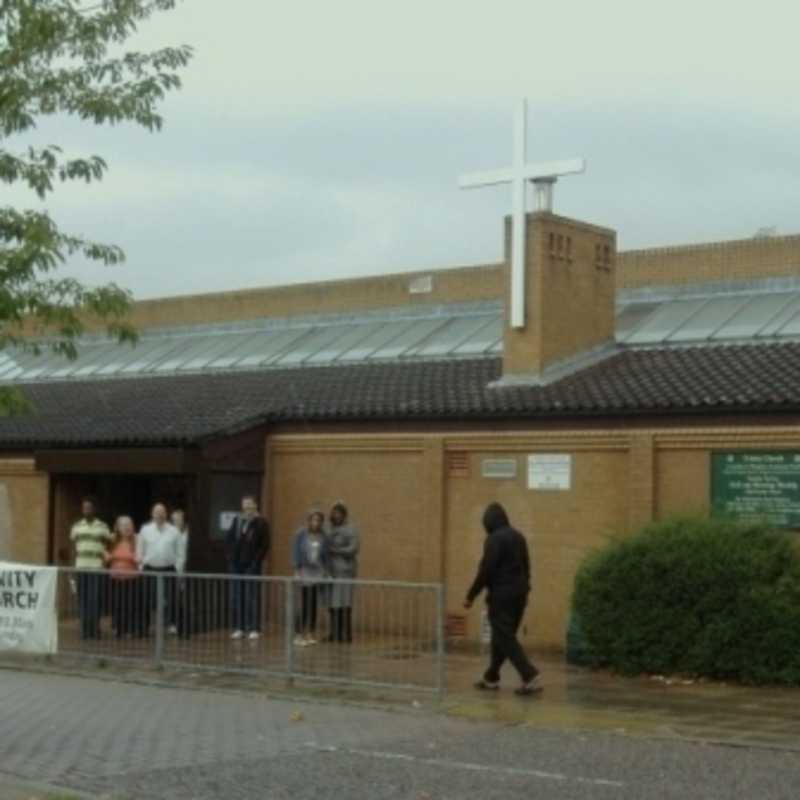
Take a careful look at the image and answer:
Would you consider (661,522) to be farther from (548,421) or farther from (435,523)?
(435,523)

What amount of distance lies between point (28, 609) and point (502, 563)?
6062mm

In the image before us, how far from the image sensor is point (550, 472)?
21766mm

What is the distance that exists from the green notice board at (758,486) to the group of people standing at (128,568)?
6.62 meters

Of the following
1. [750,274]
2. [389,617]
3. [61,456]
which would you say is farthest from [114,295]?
[750,274]

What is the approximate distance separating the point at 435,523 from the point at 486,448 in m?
1.31

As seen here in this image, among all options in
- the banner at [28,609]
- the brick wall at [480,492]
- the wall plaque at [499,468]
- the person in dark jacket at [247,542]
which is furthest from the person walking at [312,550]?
the banner at [28,609]

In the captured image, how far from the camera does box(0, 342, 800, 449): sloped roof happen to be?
21.0 m

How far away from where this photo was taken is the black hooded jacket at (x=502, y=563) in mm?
16734

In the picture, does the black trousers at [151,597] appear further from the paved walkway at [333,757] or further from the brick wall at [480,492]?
the brick wall at [480,492]

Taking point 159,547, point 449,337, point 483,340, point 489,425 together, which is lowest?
point 159,547

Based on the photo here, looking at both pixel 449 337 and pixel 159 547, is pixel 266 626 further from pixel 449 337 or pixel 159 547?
pixel 449 337

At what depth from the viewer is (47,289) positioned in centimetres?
1489

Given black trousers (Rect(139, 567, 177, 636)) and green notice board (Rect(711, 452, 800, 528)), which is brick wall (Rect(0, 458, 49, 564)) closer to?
black trousers (Rect(139, 567, 177, 636))

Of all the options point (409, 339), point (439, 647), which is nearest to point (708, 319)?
point (409, 339)
